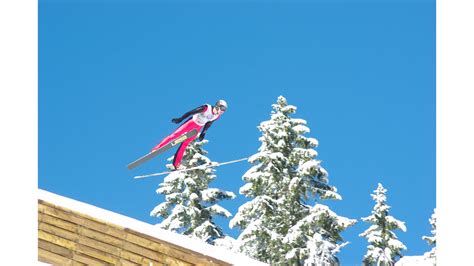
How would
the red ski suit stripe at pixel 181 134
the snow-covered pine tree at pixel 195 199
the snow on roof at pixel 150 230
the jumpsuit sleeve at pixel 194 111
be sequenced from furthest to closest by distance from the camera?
the snow-covered pine tree at pixel 195 199
the red ski suit stripe at pixel 181 134
the jumpsuit sleeve at pixel 194 111
the snow on roof at pixel 150 230

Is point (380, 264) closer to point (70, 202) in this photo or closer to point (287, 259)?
point (287, 259)

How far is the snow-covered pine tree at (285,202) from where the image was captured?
16.6m

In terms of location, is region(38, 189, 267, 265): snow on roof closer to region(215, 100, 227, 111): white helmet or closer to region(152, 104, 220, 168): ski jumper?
region(152, 104, 220, 168): ski jumper

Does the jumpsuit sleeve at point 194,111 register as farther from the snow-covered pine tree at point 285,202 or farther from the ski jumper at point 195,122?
the snow-covered pine tree at point 285,202

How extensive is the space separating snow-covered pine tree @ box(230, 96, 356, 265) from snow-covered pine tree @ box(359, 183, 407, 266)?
1075mm

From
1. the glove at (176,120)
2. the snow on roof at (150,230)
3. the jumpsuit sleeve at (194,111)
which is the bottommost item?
the snow on roof at (150,230)

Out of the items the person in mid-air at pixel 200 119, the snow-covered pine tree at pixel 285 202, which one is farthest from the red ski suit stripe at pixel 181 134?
the snow-covered pine tree at pixel 285 202

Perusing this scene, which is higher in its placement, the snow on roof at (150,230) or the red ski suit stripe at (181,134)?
the red ski suit stripe at (181,134)

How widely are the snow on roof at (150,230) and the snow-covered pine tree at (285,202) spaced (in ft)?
25.9

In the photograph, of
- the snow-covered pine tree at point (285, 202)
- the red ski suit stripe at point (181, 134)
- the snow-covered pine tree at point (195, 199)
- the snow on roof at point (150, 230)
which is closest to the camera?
the snow on roof at point (150, 230)

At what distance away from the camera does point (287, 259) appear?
16375 mm
